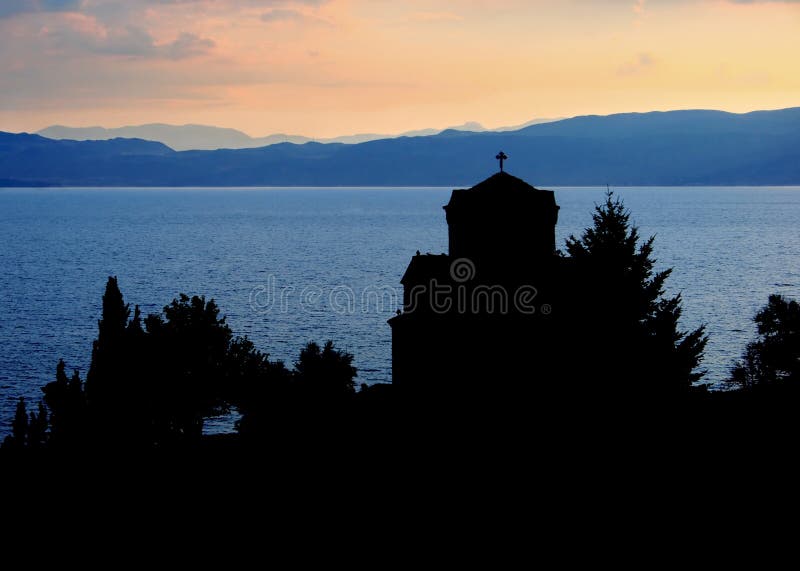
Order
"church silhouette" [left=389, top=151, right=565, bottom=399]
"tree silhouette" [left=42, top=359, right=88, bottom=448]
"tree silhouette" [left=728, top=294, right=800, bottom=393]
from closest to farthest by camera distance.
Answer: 1. "church silhouette" [left=389, top=151, right=565, bottom=399]
2. "tree silhouette" [left=42, top=359, right=88, bottom=448]
3. "tree silhouette" [left=728, top=294, right=800, bottom=393]

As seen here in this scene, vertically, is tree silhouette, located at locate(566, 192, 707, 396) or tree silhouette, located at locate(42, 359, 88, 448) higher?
tree silhouette, located at locate(566, 192, 707, 396)

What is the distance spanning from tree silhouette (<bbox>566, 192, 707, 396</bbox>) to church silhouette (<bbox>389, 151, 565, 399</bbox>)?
1.84 m

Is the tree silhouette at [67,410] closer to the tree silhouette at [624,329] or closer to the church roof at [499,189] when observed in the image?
the church roof at [499,189]

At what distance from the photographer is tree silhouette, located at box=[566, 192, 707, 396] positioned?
1489 inches

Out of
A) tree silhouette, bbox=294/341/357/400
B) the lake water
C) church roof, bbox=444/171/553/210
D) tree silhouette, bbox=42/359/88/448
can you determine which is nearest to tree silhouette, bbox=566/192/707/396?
church roof, bbox=444/171/553/210

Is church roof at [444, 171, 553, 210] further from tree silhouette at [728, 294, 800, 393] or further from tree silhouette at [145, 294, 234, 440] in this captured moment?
tree silhouette at [145, 294, 234, 440]

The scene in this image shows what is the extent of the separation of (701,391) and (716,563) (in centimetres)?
1884

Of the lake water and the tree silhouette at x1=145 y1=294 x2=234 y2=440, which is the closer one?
the tree silhouette at x1=145 y1=294 x2=234 y2=440

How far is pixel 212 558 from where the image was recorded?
2316 centimetres

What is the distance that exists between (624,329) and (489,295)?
285 inches

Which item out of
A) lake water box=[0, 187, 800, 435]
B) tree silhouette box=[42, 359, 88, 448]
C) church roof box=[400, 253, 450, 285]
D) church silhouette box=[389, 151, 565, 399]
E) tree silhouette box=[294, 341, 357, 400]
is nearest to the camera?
church silhouette box=[389, 151, 565, 399]

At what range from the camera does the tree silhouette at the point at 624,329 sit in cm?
3781

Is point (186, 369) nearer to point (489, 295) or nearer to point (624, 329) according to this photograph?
point (489, 295)

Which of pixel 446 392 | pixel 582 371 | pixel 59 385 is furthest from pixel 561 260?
pixel 59 385
